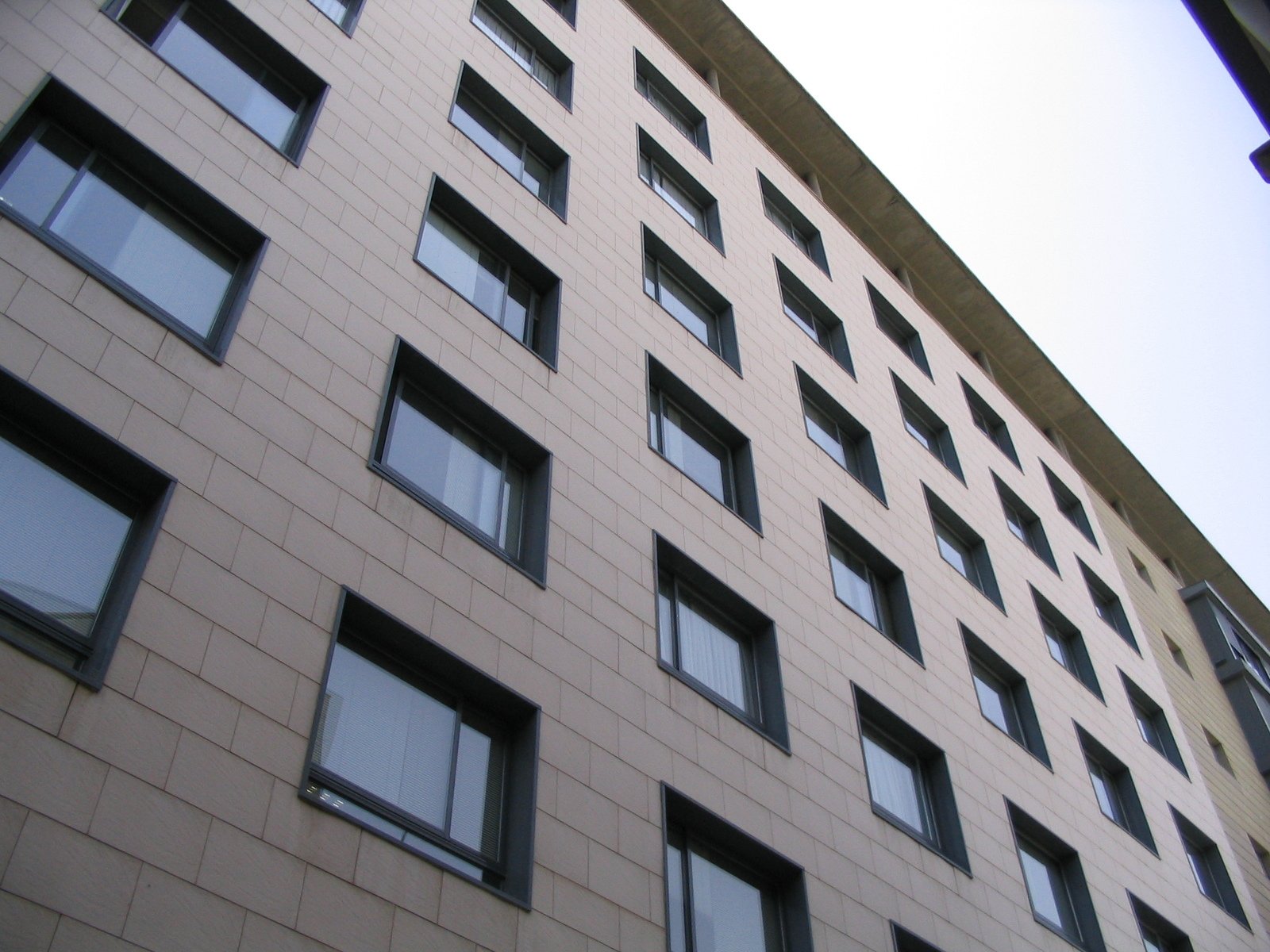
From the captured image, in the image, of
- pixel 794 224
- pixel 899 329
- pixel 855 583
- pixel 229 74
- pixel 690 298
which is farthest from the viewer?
pixel 899 329

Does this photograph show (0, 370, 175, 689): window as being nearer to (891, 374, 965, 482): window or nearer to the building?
the building

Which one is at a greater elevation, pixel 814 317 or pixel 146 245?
pixel 814 317

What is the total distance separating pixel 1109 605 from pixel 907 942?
2281 cm

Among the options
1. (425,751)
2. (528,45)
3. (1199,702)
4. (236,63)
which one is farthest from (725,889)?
(1199,702)

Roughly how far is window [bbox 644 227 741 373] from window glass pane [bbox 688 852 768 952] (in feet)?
35.3

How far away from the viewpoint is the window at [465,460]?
1498 cm

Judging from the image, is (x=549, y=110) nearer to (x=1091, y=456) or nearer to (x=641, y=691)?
(x=641, y=691)

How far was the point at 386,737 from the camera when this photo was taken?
40.7ft

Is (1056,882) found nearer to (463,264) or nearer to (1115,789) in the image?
(1115,789)

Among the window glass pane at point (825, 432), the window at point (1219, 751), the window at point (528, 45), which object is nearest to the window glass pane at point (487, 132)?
the window at point (528, 45)

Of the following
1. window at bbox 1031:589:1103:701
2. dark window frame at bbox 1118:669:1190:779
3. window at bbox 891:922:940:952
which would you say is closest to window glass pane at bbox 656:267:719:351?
window at bbox 891:922:940:952

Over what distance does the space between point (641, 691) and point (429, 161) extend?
366 inches

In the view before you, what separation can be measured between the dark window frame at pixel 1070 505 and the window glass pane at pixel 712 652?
23.2m

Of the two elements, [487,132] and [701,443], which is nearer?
[701,443]
